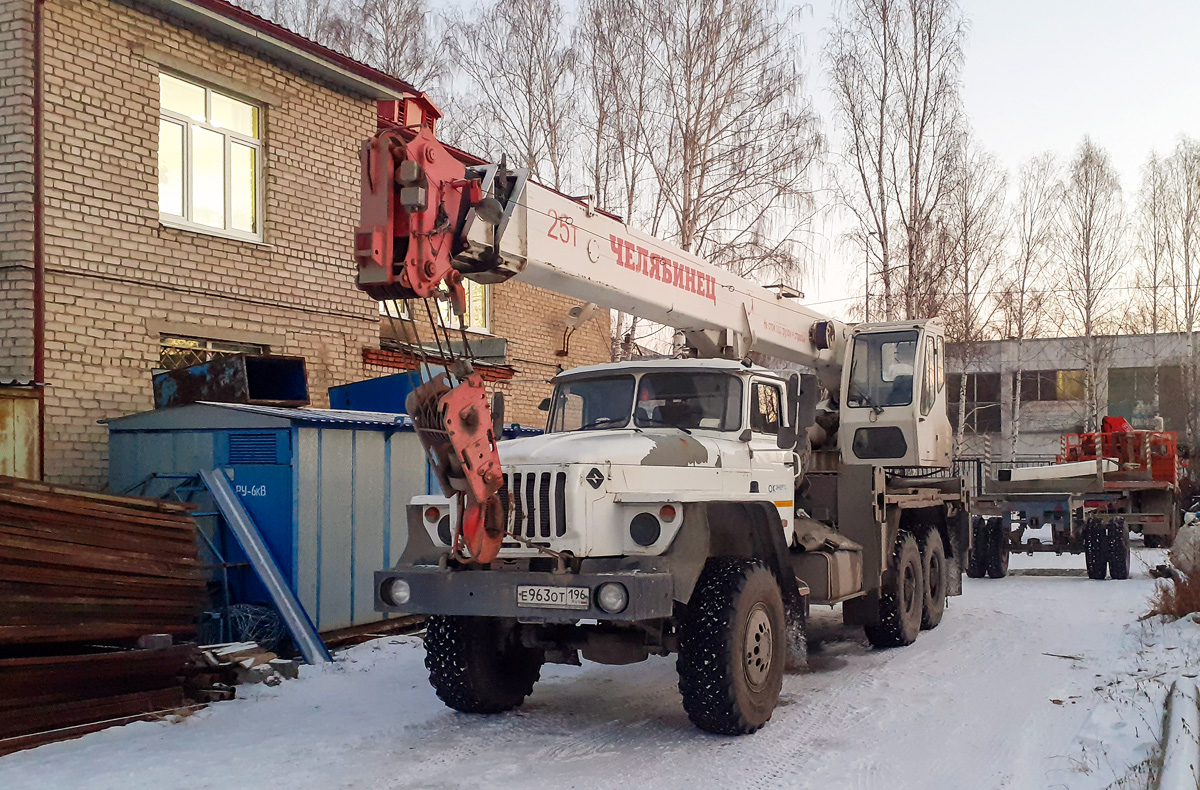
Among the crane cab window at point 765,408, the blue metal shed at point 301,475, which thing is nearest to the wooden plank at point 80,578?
the blue metal shed at point 301,475

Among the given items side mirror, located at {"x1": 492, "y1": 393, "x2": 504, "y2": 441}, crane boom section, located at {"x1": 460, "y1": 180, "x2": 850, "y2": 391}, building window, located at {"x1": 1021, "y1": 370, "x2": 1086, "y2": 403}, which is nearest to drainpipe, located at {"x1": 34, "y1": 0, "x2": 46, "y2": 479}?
side mirror, located at {"x1": 492, "y1": 393, "x2": 504, "y2": 441}

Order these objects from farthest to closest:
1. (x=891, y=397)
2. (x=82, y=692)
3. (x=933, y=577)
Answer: (x=933, y=577), (x=891, y=397), (x=82, y=692)

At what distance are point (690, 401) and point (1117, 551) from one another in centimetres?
1024

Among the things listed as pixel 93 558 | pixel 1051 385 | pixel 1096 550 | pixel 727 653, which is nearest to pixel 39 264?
pixel 93 558

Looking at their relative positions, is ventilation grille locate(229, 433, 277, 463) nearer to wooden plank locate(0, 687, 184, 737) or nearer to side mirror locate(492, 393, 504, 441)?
wooden plank locate(0, 687, 184, 737)

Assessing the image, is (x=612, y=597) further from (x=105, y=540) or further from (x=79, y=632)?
(x=105, y=540)

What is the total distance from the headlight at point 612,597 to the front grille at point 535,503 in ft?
1.63

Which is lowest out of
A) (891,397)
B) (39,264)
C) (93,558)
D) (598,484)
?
(93,558)

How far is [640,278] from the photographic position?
25.2 ft

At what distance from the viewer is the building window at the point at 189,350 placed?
36.2 feet

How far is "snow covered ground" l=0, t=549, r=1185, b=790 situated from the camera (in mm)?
Answer: 5645

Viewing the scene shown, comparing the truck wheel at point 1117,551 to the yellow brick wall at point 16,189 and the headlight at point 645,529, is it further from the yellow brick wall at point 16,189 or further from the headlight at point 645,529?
the yellow brick wall at point 16,189

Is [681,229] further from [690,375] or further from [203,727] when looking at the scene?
[203,727]

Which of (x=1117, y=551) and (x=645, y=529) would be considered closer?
(x=645, y=529)
